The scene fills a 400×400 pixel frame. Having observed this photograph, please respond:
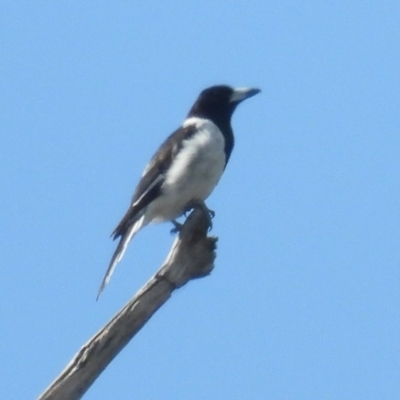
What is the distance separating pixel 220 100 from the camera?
29.8 feet

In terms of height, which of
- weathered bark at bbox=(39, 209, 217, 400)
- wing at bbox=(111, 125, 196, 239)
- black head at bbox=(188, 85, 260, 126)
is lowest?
weathered bark at bbox=(39, 209, 217, 400)

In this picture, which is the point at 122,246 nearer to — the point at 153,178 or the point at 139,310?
the point at 153,178

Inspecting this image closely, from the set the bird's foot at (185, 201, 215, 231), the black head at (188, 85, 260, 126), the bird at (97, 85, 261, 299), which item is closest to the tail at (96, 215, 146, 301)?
the bird at (97, 85, 261, 299)

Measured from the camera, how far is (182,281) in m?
6.14

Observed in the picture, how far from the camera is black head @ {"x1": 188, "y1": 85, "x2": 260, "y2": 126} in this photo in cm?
898

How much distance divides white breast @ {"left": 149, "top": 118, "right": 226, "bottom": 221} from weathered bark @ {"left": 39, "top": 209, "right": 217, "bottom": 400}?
1256mm

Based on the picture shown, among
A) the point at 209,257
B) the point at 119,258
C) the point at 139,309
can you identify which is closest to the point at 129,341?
the point at 139,309

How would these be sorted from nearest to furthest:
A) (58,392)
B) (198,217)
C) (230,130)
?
(58,392)
(198,217)
(230,130)

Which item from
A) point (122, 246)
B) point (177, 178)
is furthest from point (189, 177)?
point (122, 246)

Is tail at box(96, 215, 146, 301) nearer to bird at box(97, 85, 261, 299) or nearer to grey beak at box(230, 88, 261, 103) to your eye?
bird at box(97, 85, 261, 299)

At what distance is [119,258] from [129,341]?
1.71 meters

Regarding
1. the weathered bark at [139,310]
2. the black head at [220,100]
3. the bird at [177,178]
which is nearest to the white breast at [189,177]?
the bird at [177,178]

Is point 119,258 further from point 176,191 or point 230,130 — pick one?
point 230,130

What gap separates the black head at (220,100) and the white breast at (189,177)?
0.81 m
